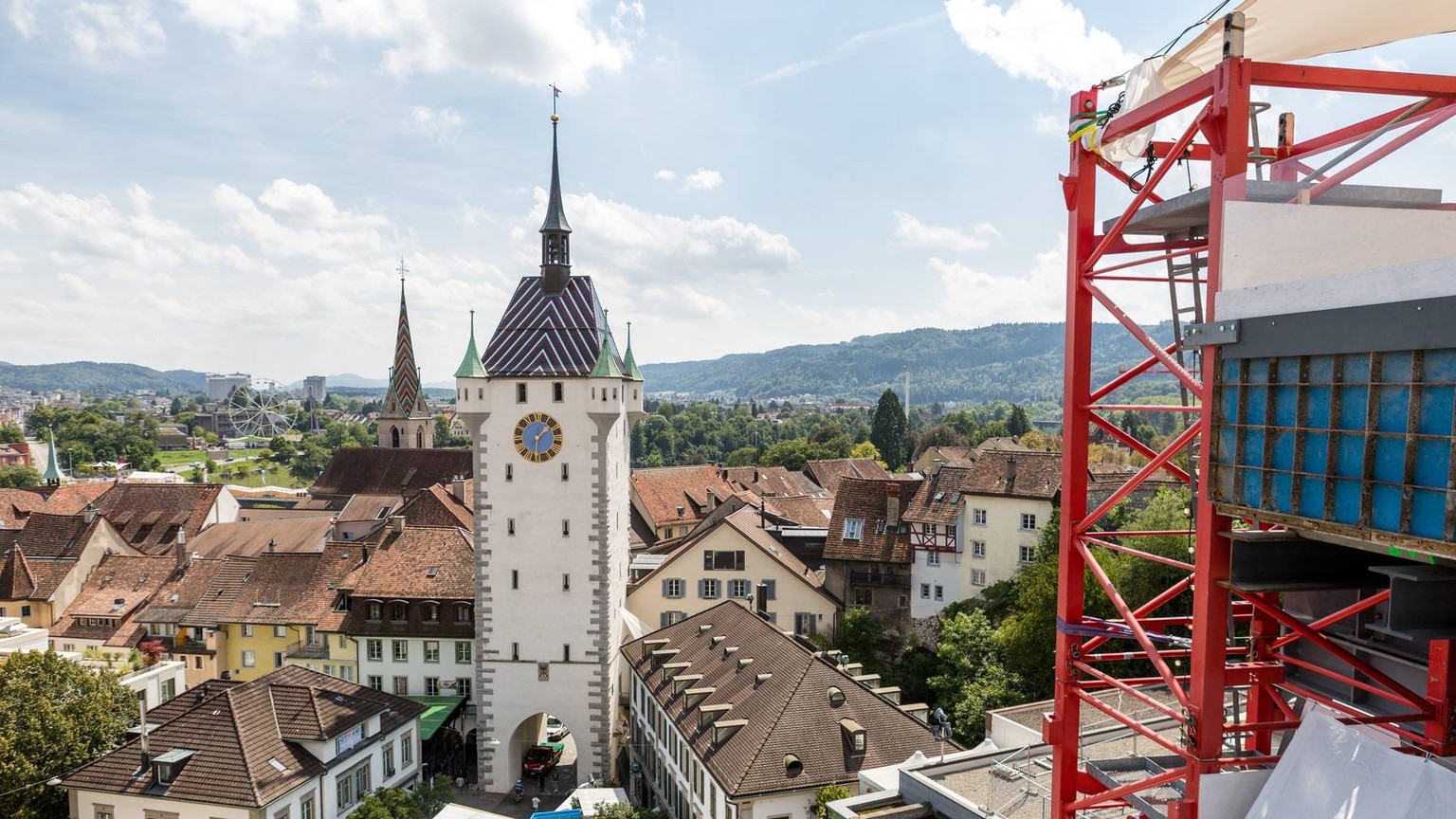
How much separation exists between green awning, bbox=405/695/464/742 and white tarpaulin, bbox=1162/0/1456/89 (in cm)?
3768

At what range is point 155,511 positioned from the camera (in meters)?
75.9

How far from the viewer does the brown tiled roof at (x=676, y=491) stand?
76875 mm

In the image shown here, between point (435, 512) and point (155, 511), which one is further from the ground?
point (435, 512)

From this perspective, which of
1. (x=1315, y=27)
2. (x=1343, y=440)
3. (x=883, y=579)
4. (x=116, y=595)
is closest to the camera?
(x=1343, y=440)

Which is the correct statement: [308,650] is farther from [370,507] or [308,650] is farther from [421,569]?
[370,507]

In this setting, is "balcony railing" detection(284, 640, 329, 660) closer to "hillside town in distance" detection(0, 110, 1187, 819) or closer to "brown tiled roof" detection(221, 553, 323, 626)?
"hillside town in distance" detection(0, 110, 1187, 819)

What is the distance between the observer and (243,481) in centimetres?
19038

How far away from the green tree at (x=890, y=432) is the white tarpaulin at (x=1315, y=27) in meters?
126

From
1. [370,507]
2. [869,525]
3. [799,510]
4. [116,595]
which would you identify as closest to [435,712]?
[869,525]

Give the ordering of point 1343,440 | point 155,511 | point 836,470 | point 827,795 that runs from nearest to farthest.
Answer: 1. point 1343,440
2. point 827,795
3. point 155,511
4. point 836,470

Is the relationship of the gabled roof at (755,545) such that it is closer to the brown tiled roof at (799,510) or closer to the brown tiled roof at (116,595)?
the brown tiled roof at (799,510)

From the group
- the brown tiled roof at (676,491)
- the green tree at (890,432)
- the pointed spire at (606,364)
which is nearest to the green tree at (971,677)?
the pointed spire at (606,364)

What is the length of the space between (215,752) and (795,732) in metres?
19.8

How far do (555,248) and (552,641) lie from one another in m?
18.2
